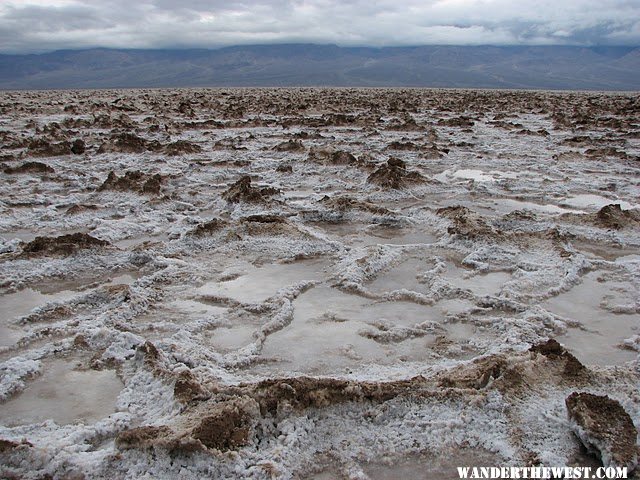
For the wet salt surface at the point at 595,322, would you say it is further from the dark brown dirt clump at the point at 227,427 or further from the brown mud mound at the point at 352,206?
the brown mud mound at the point at 352,206

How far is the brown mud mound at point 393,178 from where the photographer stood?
28.3 feet

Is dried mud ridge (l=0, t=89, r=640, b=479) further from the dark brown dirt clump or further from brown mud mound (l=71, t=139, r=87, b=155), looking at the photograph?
brown mud mound (l=71, t=139, r=87, b=155)

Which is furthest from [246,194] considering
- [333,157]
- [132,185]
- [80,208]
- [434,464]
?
[434,464]

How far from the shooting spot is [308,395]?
118 inches

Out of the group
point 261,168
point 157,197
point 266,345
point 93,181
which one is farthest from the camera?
point 261,168

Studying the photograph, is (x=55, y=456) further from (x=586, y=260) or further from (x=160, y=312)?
(x=586, y=260)

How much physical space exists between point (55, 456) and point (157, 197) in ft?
19.3

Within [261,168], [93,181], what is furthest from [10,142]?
[261,168]

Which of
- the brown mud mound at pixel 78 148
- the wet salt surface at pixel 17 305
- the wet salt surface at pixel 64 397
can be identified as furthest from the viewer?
the brown mud mound at pixel 78 148

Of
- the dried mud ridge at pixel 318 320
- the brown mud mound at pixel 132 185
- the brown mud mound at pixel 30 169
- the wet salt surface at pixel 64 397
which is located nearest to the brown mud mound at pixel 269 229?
the dried mud ridge at pixel 318 320

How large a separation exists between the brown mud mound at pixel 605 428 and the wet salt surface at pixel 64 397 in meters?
2.72

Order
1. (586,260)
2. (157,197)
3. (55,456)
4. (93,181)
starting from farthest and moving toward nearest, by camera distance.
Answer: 1. (93,181)
2. (157,197)
3. (586,260)
4. (55,456)

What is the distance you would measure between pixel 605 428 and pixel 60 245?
5272 mm

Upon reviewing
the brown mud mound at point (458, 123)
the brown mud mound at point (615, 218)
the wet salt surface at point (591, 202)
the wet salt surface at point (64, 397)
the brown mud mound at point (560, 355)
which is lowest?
the wet salt surface at point (64, 397)
